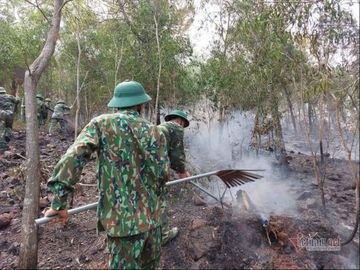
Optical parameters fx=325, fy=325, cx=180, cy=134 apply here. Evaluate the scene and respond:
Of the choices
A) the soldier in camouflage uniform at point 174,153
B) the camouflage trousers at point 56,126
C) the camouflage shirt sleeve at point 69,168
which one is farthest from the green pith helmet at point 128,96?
the camouflage trousers at point 56,126

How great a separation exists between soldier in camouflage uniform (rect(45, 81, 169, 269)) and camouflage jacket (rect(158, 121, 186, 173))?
1.21m

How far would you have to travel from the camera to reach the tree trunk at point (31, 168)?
3.22 metres

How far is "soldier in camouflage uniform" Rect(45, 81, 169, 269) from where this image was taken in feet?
7.29

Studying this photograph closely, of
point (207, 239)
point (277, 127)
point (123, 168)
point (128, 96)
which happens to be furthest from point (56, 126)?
point (123, 168)

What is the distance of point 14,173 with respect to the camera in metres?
6.00

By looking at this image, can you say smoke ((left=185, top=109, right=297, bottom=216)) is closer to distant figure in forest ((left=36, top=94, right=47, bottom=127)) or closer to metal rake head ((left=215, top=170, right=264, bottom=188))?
metal rake head ((left=215, top=170, right=264, bottom=188))

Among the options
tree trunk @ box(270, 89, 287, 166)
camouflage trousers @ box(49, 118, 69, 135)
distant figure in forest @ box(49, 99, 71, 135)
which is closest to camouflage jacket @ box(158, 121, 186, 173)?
tree trunk @ box(270, 89, 287, 166)

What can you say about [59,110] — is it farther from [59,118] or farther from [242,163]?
[242,163]

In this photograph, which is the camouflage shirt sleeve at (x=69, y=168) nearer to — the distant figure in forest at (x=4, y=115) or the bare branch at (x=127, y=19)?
the bare branch at (x=127, y=19)

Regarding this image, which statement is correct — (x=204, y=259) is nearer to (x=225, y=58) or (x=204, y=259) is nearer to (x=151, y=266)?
(x=151, y=266)

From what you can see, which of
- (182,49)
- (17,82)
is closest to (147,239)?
(182,49)

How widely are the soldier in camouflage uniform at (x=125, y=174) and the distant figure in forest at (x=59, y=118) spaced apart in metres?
10.8

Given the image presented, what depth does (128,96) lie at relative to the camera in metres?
2.45

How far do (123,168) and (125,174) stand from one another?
45mm
